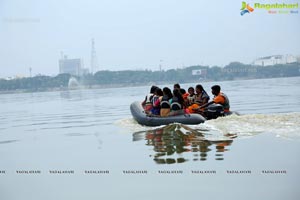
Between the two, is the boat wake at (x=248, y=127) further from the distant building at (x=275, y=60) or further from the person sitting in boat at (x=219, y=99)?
the distant building at (x=275, y=60)

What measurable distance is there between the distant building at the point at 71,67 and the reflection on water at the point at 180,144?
24.5 meters

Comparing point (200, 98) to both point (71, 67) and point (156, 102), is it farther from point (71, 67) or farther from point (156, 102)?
point (71, 67)

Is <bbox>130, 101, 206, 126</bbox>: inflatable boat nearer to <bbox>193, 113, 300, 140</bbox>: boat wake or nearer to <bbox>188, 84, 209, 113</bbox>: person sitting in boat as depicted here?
<bbox>193, 113, 300, 140</bbox>: boat wake

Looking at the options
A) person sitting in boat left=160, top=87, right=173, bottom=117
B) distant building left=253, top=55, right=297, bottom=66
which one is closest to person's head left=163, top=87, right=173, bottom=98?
person sitting in boat left=160, top=87, right=173, bottom=117

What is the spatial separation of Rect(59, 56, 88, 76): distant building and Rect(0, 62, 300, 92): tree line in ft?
1.47

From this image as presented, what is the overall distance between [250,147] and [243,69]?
20.8 metres

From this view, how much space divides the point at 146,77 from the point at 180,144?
2260cm

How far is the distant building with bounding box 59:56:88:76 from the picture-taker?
29981 mm

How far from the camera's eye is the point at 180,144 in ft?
15.7

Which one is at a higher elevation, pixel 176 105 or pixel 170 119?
pixel 176 105

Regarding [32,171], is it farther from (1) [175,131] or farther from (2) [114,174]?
(1) [175,131]

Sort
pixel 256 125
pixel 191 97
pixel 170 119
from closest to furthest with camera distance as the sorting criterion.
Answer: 1. pixel 256 125
2. pixel 170 119
3. pixel 191 97

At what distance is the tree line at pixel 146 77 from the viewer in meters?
22.7

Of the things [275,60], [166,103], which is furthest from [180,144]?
[275,60]
